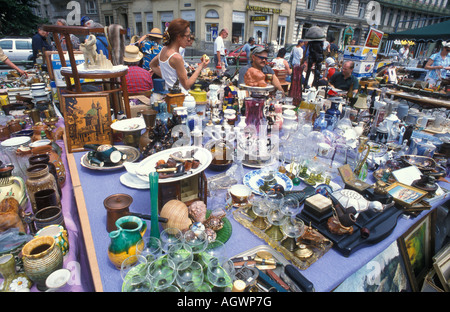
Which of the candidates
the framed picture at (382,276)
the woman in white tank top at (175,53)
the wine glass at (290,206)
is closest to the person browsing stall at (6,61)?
the woman in white tank top at (175,53)

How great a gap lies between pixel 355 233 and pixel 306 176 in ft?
2.24

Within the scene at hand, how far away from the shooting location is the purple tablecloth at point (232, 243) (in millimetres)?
1260

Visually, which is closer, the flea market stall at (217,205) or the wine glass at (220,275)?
the wine glass at (220,275)

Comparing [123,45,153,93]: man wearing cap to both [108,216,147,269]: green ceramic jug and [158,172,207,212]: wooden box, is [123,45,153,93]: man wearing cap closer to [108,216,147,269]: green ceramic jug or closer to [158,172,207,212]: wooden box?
[158,172,207,212]: wooden box

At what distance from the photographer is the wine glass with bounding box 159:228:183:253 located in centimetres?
129

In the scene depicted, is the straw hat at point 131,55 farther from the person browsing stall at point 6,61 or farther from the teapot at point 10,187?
the teapot at point 10,187

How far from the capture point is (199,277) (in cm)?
110

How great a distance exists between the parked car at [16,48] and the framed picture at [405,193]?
13888mm

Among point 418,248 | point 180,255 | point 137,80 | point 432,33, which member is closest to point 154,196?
point 180,255

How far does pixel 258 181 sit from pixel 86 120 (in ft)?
5.58

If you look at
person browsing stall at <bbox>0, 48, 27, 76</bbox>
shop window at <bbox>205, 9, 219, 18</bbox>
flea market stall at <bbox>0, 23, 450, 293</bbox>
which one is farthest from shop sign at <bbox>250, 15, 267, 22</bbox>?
flea market stall at <bbox>0, 23, 450, 293</bbox>

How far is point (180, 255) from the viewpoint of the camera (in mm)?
1157

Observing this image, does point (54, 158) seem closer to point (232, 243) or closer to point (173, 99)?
point (173, 99)

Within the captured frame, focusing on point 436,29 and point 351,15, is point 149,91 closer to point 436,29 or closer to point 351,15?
point 436,29
